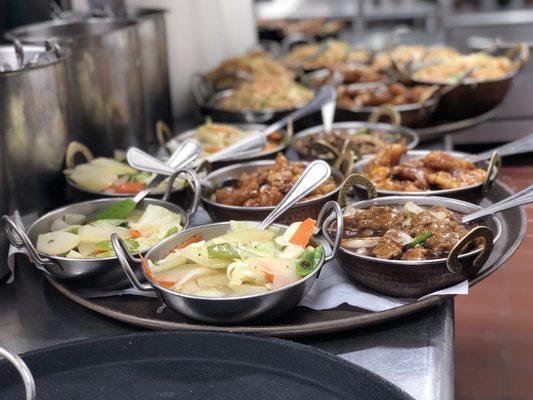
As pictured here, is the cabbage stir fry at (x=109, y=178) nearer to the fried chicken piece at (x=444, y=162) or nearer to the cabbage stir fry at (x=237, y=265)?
the cabbage stir fry at (x=237, y=265)

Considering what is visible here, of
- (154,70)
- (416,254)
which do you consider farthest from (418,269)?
(154,70)

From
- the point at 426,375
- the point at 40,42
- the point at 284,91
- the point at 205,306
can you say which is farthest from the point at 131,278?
the point at 284,91

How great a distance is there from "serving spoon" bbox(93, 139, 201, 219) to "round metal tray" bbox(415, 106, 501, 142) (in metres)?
1.08

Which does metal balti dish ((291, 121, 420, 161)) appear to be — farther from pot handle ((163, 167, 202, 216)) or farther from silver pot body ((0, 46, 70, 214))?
silver pot body ((0, 46, 70, 214))

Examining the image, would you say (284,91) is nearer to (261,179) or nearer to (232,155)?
(232,155)

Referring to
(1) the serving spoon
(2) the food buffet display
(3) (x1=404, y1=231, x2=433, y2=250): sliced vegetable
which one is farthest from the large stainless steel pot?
(3) (x1=404, y1=231, x2=433, y2=250): sliced vegetable

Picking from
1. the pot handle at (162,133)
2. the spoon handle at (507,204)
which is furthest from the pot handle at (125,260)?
the pot handle at (162,133)

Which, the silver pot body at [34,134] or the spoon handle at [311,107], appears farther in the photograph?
the spoon handle at [311,107]

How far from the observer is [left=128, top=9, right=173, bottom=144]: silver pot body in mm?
2607

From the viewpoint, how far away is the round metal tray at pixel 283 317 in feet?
4.49

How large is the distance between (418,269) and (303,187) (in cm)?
39

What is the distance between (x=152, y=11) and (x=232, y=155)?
98cm

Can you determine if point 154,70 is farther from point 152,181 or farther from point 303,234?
point 303,234

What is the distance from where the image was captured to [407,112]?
2.76m
